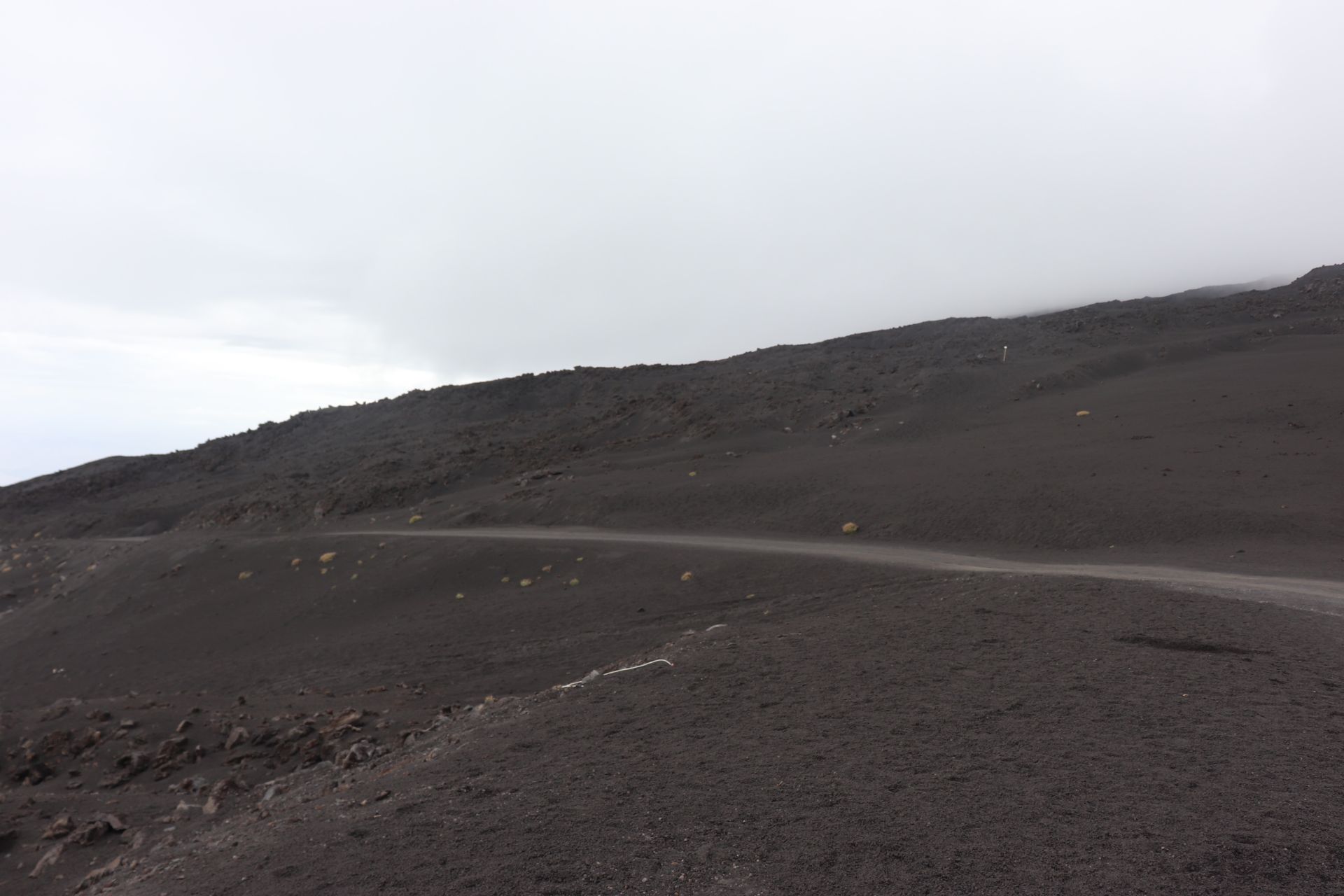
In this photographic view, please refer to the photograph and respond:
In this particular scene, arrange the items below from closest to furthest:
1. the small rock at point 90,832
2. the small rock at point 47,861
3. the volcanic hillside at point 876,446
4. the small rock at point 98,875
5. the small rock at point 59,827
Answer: the small rock at point 98,875
the small rock at point 47,861
the small rock at point 90,832
the small rock at point 59,827
the volcanic hillside at point 876,446

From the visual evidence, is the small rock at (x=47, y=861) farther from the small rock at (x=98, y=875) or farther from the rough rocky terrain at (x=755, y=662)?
the small rock at (x=98, y=875)

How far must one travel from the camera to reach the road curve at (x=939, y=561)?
10648 millimetres

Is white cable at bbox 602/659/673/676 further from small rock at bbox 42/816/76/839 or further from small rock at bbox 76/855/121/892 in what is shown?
small rock at bbox 42/816/76/839

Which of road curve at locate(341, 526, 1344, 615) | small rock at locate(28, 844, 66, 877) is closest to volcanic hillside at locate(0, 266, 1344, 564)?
road curve at locate(341, 526, 1344, 615)

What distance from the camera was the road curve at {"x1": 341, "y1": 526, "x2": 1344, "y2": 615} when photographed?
10.6 m

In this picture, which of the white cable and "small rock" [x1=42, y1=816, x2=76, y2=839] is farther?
the white cable

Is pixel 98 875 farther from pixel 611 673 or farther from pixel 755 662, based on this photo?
pixel 755 662

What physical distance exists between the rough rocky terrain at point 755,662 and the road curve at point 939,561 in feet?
1.41

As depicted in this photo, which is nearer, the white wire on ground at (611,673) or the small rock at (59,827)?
the small rock at (59,827)

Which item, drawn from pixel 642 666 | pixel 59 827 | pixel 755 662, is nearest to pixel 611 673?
pixel 642 666

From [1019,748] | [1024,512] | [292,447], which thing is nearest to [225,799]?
[1019,748]

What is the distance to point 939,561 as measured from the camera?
15336 millimetres

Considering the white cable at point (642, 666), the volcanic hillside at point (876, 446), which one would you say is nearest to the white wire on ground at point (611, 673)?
the white cable at point (642, 666)

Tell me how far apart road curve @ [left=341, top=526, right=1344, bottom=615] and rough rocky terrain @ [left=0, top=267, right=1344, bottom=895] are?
0.43 metres
